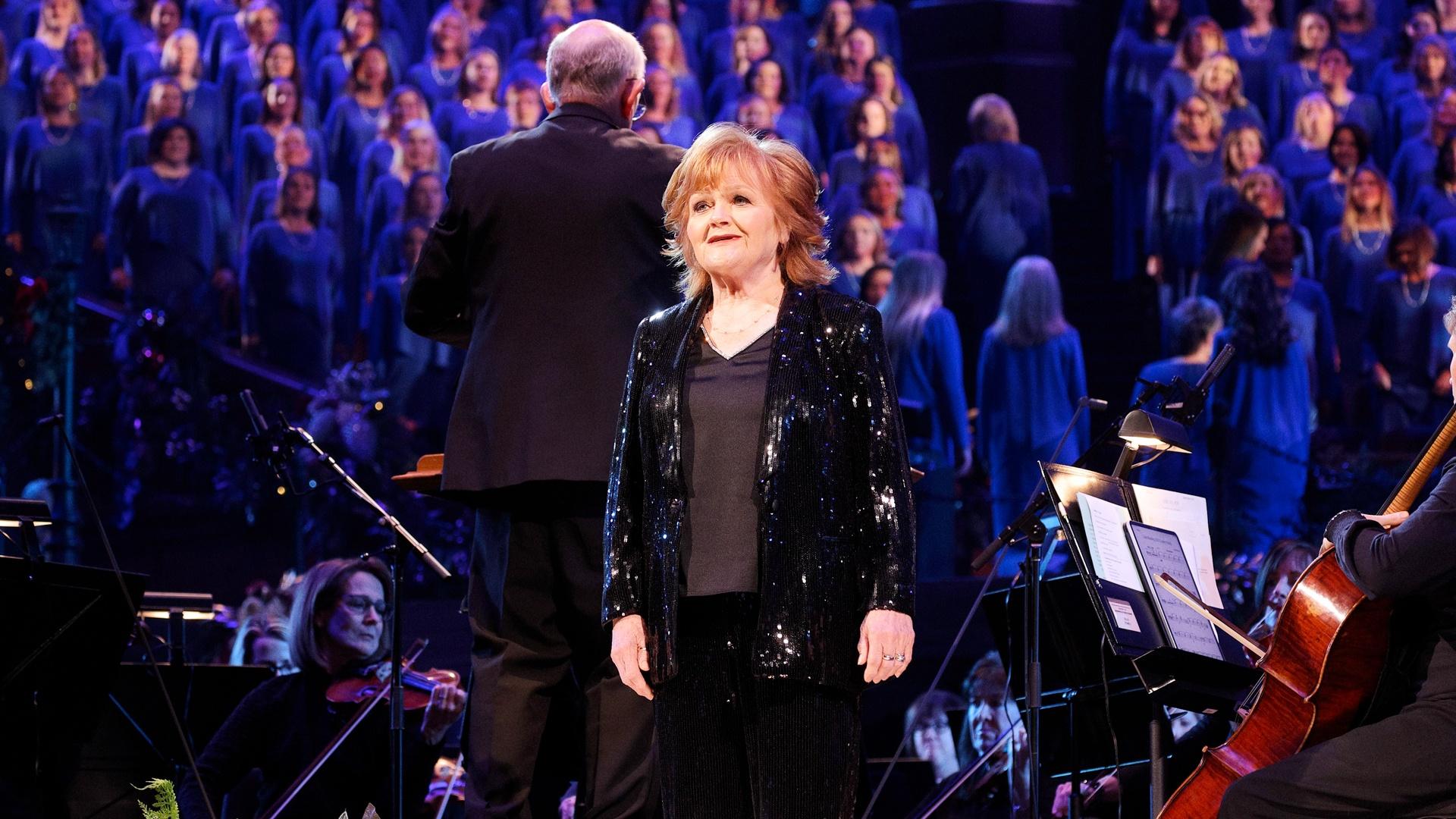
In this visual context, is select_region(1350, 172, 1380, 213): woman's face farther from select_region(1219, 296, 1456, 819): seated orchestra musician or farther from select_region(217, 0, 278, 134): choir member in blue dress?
select_region(217, 0, 278, 134): choir member in blue dress

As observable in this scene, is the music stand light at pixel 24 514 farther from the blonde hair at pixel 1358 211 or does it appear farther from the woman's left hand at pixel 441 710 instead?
the blonde hair at pixel 1358 211

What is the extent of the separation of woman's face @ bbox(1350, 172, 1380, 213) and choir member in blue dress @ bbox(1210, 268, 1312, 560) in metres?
0.91

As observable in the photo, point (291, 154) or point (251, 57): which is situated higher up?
point (251, 57)

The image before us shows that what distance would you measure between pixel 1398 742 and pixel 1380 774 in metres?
0.08

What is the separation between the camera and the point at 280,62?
11570 mm

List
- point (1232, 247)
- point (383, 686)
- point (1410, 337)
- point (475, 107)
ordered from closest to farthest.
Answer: point (383, 686)
point (1410, 337)
point (1232, 247)
point (475, 107)

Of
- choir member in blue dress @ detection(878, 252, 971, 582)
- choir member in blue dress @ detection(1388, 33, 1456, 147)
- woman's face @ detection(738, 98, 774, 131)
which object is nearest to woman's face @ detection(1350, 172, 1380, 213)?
choir member in blue dress @ detection(1388, 33, 1456, 147)

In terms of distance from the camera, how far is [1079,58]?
11.0 m

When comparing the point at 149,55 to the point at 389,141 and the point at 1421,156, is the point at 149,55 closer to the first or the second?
the point at 389,141

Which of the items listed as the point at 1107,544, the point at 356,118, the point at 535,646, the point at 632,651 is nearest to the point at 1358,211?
the point at 356,118

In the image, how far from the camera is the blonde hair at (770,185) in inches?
98.1

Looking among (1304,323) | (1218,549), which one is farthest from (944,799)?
(1304,323)

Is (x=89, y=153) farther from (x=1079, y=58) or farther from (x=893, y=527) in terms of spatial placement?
(x=893, y=527)

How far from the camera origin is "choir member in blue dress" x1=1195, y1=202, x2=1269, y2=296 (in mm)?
10359
